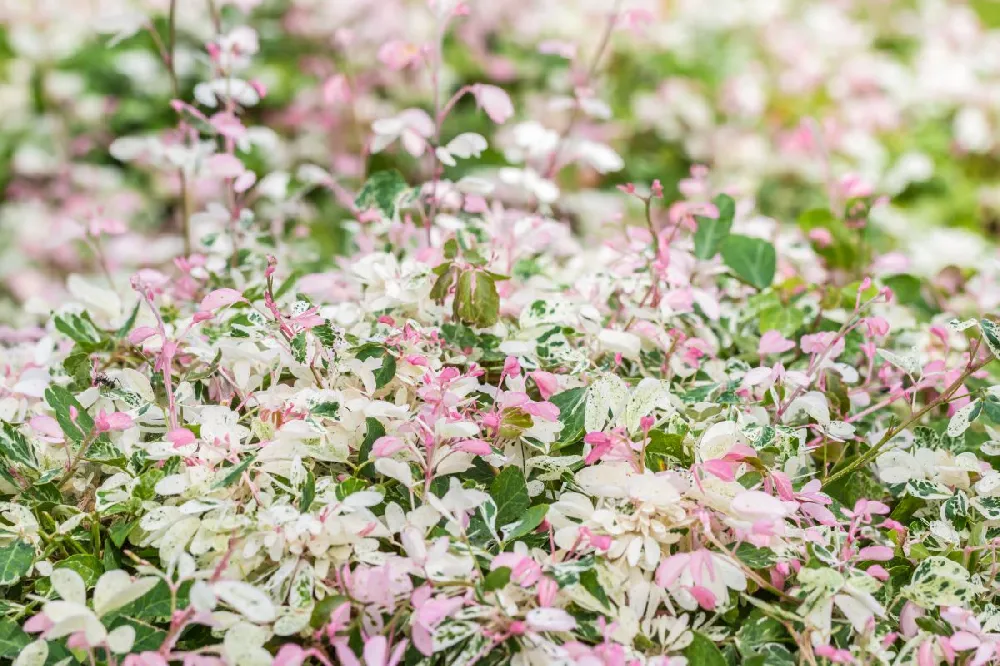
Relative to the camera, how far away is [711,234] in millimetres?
1427

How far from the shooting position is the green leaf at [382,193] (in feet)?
4.64

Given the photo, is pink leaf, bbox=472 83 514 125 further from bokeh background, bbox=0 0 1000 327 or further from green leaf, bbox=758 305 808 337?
bokeh background, bbox=0 0 1000 327

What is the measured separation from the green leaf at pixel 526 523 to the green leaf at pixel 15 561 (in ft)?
1.83

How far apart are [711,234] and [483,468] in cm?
60

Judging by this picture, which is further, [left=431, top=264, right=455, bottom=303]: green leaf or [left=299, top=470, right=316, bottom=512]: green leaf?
[left=431, top=264, right=455, bottom=303]: green leaf

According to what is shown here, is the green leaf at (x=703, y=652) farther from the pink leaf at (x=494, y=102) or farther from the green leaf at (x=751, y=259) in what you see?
the pink leaf at (x=494, y=102)

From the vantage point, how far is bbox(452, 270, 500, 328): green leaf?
1180 mm

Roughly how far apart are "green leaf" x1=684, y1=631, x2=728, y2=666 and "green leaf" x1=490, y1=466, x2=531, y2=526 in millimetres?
244

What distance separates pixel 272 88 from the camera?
129 inches

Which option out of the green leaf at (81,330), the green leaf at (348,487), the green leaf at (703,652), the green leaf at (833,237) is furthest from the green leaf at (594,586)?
the green leaf at (833,237)

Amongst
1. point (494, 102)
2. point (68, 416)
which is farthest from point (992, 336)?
point (68, 416)

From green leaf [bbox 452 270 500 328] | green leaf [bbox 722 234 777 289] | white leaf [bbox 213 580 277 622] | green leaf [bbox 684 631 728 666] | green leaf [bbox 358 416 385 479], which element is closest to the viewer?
white leaf [bbox 213 580 277 622]

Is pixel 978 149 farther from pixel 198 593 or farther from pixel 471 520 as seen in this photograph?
pixel 198 593

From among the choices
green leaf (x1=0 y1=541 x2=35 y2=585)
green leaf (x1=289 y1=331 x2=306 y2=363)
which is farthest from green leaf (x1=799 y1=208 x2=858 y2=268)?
green leaf (x1=0 y1=541 x2=35 y2=585)
